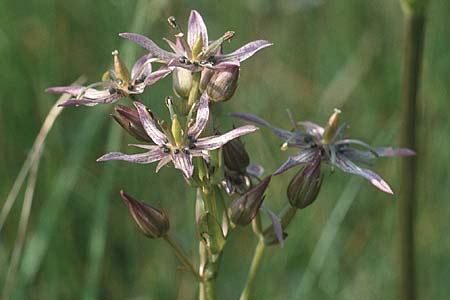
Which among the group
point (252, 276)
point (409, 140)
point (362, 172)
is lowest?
point (252, 276)

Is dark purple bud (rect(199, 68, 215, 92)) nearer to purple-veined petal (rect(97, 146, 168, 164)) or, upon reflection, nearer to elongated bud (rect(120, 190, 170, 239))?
purple-veined petal (rect(97, 146, 168, 164))

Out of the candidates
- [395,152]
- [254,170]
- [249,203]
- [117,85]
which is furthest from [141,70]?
[395,152]

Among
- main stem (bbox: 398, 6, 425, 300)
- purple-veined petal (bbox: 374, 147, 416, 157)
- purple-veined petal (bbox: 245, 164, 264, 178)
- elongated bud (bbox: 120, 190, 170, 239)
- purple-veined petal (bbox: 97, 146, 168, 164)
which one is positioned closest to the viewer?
purple-veined petal (bbox: 97, 146, 168, 164)

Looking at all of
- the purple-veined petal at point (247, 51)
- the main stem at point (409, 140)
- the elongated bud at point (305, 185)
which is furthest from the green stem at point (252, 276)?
the main stem at point (409, 140)

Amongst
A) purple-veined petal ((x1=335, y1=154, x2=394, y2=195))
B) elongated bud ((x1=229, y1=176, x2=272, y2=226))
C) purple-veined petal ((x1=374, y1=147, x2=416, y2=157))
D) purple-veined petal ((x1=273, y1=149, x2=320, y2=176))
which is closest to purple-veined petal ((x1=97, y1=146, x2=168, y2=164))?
elongated bud ((x1=229, y1=176, x2=272, y2=226))

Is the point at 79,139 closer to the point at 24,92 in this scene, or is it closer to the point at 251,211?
the point at 24,92

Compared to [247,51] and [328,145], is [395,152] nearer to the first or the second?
[328,145]
